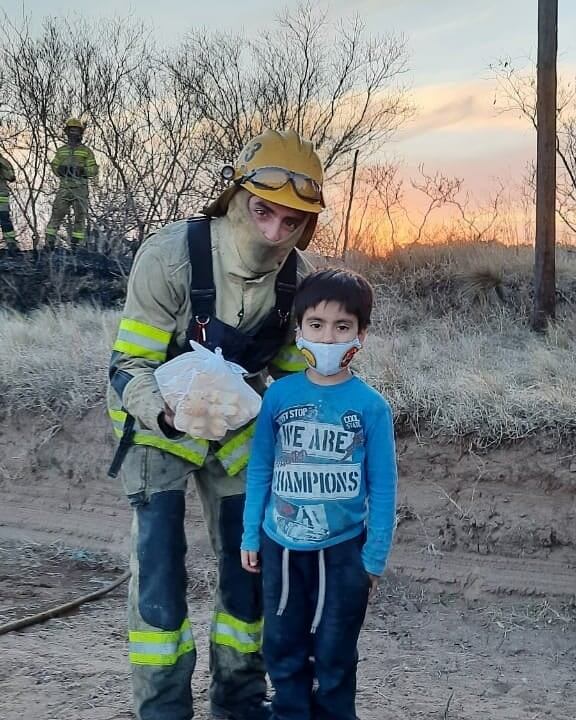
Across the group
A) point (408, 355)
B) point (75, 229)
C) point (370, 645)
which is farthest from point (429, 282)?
point (370, 645)

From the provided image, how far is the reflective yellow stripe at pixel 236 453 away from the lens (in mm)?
3320

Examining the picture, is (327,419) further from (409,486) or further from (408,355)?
(408,355)

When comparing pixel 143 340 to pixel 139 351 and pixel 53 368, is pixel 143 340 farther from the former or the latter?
pixel 53 368

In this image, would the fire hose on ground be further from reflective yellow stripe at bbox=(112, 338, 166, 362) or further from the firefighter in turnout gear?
reflective yellow stripe at bbox=(112, 338, 166, 362)

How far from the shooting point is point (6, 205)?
1213cm

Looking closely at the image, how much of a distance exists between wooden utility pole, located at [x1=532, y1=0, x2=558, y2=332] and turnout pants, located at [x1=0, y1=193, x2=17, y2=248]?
22.1 feet

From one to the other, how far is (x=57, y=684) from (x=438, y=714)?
5.67 feet

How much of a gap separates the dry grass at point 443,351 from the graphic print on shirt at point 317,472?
303 cm

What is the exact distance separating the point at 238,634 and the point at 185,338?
3.90ft

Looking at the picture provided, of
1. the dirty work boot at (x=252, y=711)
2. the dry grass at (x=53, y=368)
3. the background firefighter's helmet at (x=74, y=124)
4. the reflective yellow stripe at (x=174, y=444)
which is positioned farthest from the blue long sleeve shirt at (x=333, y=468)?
the background firefighter's helmet at (x=74, y=124)

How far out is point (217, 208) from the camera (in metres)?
3.38

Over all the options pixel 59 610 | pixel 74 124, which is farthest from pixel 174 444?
pixel 74 124

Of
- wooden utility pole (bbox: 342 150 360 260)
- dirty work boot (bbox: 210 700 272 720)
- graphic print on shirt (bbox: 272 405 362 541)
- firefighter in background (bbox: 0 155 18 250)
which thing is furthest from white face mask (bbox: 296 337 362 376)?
firefighter in background (bbox: 0 155 18 250)

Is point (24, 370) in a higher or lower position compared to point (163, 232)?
lower
